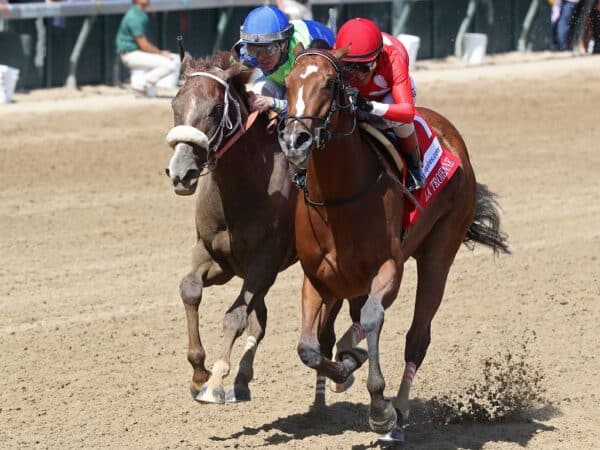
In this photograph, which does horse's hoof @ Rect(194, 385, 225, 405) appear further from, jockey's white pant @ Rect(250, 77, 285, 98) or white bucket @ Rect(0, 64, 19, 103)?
white bucket @ Rect(0, 64, 19, 103)

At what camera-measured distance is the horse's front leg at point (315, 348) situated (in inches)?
240

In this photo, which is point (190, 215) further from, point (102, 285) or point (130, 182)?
point (102, 285)

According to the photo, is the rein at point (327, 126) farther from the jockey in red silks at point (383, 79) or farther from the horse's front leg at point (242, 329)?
the horse's front leg at point (242, 329)

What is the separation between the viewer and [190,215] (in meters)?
11.5

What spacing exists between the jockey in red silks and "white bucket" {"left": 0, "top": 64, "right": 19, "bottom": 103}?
8943mm

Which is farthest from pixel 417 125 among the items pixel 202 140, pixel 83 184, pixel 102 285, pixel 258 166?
pixel 83 184

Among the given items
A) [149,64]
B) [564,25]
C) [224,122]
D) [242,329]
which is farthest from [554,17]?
[242,329]

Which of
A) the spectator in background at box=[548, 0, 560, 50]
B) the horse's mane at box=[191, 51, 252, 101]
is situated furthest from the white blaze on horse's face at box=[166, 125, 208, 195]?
the spectator in background at box=[548, 0, 560, 50]

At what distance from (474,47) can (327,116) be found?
14.8 m

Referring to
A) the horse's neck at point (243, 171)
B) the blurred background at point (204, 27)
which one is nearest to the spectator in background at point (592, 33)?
the blurred background at point (204, 27)

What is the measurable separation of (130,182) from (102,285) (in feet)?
10.4

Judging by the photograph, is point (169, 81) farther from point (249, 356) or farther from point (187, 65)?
point (249, 356)

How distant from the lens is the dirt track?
22.2 feet

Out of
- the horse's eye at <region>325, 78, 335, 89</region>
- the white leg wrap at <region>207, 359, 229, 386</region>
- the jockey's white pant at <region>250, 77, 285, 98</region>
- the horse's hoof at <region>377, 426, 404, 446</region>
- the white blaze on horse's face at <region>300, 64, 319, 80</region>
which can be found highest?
the white blaze on horse's face at <region>300, 64, 319, 80</region>
